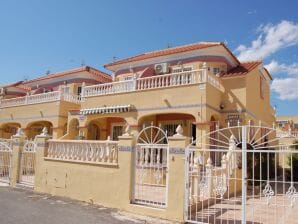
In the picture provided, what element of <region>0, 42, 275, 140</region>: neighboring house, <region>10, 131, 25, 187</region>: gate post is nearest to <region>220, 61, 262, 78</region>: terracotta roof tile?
<region>0, 42, 275, 140</region>: neighboring house

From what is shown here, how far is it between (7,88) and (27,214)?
28093 millimetres

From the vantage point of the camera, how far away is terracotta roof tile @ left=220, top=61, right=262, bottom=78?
1821cm

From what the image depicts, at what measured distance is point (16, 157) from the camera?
14.7 meters

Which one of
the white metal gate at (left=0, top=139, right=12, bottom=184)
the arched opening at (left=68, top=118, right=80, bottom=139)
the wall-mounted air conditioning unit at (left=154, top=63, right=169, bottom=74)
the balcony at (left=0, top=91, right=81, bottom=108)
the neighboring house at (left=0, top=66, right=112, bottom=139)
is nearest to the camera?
the white metal gate at (left=0, top=139, right=12, bottom=184)

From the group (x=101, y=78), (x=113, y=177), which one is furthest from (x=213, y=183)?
(x=101, y=78)

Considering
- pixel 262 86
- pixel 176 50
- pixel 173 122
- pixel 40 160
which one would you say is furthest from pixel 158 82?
pixel 262 86

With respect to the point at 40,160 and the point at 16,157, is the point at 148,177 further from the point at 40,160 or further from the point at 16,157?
the point at 16,157

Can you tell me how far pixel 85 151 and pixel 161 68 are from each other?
1060 centimetres

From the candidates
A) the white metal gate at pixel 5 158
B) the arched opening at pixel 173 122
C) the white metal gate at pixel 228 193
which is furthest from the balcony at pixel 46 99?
the white metal gate at pixel 228 193

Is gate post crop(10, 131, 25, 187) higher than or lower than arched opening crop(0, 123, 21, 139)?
lower

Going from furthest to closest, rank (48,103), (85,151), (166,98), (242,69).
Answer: (48,103)
(242,69)
(166,98)
(85,151)

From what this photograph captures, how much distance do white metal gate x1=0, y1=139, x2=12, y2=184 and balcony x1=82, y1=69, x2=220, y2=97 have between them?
6870mm

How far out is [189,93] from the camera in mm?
16297

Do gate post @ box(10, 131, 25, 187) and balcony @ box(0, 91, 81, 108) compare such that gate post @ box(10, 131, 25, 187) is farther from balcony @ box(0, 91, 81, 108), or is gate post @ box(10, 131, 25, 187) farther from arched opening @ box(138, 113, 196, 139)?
balcony @ box(0, 91, 81, 108)
